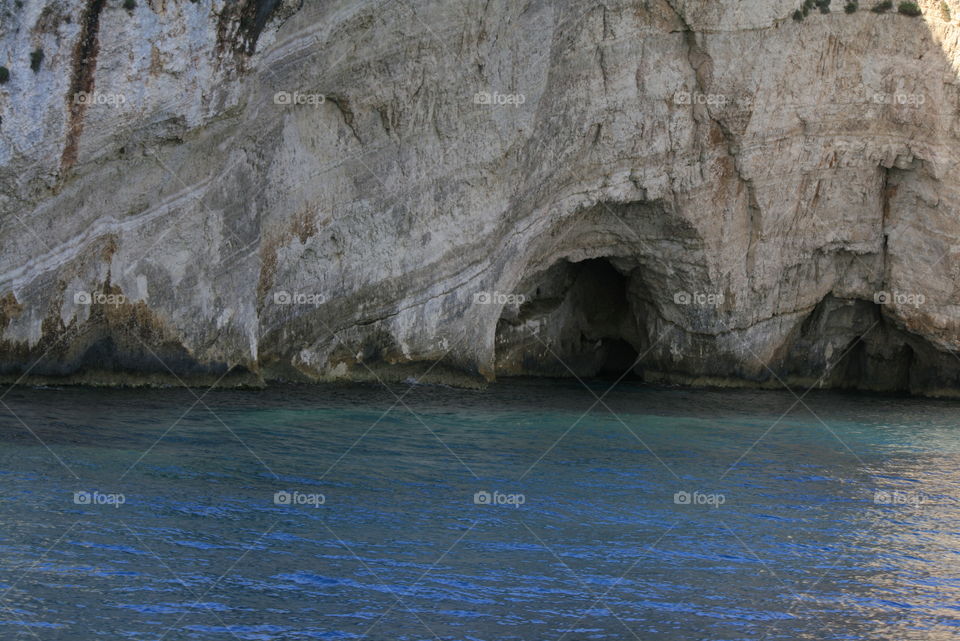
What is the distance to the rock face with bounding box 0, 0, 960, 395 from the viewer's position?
18.9 meters

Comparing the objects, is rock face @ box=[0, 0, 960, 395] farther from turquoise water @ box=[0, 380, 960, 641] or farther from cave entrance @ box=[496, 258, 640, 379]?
turquoise water @ box=[0, 380, 960, 641]

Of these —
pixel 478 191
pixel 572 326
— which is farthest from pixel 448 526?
pixel 572 326

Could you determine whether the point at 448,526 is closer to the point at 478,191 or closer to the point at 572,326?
the point at 478,191

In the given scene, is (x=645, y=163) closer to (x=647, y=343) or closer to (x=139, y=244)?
(x=647, y=343)

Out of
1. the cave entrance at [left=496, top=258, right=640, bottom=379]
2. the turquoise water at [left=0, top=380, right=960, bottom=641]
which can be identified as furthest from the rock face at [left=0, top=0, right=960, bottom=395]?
the turquoise water at [left=0, top=380, right=960, bottom=641]

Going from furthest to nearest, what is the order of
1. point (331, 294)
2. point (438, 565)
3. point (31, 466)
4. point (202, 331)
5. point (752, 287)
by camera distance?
point (752, 287), point (331, 294), point (202, 331), point (31, 466), point (438, 565)

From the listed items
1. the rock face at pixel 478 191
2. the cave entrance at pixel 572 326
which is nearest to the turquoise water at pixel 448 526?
the rock face at pixel 478 191

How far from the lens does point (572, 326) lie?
2962 cm

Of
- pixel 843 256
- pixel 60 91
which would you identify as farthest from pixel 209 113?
pixel 843 256

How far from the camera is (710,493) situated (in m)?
13.8

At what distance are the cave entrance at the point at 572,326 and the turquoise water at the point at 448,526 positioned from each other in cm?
835

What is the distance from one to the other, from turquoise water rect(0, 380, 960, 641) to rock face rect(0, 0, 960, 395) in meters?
2.56

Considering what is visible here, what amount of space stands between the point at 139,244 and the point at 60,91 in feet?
9.70

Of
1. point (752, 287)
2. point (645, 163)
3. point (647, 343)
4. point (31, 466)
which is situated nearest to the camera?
point (31, 466)
